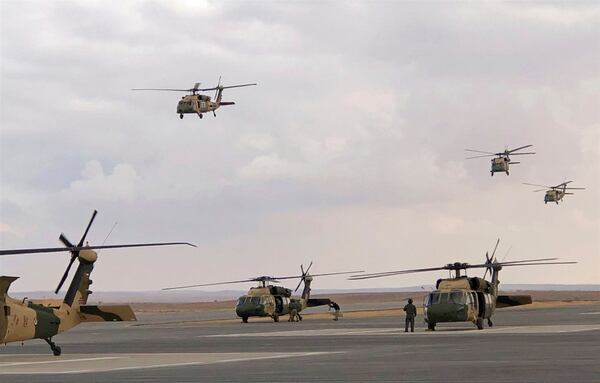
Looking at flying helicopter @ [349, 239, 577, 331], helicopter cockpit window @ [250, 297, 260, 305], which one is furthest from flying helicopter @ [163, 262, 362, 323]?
flying helicopter @ [349, 239, 577, 331]

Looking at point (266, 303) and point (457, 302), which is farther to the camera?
point (266, 303)

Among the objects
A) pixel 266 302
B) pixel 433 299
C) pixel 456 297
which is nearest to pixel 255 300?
pixel 266 302

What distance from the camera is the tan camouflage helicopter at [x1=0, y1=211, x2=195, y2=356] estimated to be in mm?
36906

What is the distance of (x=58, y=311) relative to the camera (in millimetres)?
40750

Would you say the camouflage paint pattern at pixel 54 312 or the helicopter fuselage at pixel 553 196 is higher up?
the helicopter fuselage at pixel 553 196

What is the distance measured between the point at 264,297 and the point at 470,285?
3080 cm

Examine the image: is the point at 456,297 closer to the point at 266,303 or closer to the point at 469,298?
the point at 469,298

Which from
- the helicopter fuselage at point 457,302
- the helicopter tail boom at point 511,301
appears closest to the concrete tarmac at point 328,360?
the helicopter fuselage at point 457,302

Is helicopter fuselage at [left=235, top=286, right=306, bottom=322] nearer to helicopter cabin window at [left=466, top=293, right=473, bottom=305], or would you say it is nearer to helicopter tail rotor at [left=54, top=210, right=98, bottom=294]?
helicopter cabin window at [left=466, top=293, right=473, bottom=305]

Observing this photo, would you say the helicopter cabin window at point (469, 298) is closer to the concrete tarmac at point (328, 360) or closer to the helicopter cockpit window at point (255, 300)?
the concrete tarmac at point (328, 360)

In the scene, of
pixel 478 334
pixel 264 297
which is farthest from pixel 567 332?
pixel 264 297

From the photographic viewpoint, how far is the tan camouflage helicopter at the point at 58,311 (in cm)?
3691

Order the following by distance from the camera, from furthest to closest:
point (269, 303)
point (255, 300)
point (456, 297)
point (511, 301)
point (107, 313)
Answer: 1. point (269, 303)
2. point (255, 300)
3. point (511, 301)
4. point (456, 297)
5. point (107, 313)

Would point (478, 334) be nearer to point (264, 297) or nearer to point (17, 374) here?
point (17, 374)
